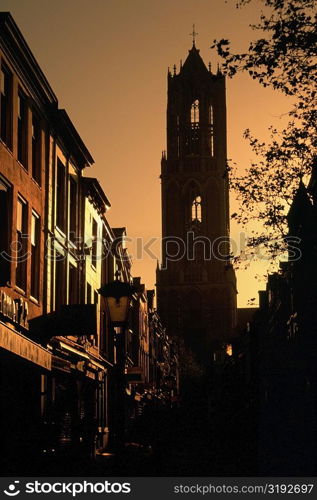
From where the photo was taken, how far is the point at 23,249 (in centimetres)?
2356

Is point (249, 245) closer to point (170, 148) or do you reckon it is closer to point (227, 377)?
→ point (227, 377)

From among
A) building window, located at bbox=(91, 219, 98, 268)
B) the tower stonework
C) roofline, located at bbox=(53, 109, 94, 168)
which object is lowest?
building window, located at bbox=(91, 219, 98, 268)

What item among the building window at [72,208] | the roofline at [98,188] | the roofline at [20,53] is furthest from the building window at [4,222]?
the roofline at [98,188]

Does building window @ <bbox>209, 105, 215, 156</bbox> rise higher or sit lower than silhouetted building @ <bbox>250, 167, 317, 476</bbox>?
higher

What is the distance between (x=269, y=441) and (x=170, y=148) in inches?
4394

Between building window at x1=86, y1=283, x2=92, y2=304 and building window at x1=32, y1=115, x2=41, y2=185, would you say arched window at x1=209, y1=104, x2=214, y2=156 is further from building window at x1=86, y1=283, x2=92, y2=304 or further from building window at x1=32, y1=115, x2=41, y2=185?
building window at x1=32, y1=115, x2=41, y2=185

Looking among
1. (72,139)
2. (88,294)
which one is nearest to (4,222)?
(72,139)

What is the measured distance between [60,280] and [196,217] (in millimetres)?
104855

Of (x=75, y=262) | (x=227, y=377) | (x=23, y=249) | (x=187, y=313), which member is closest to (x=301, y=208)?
(x=75, y=262)

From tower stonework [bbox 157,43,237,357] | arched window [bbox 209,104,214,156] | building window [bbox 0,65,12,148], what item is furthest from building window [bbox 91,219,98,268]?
arched window [bbox 209,104,214,156]

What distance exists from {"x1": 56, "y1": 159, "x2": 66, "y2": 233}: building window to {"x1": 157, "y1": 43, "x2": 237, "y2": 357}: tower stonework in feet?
310

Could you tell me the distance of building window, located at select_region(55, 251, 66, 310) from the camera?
28859 mm

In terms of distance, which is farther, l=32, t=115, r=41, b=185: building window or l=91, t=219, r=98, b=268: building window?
l=91, t=219, r=98, b=268: building window
